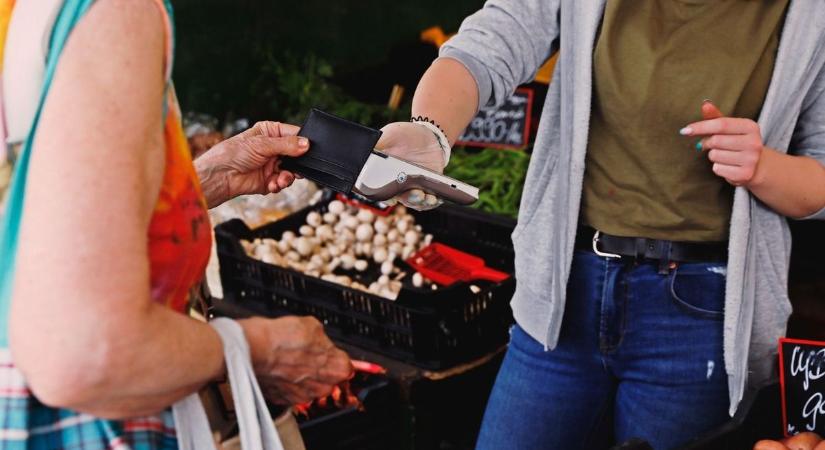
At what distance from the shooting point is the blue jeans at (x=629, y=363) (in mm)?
1956

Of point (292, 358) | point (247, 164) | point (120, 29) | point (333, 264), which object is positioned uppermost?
point (120, 29)

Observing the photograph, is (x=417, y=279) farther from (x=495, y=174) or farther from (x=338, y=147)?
(x=338, y=147)

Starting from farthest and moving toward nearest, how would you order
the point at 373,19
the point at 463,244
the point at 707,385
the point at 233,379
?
the point at 373,19
the point at 463,244
the point at 707,385
the point at 233,379

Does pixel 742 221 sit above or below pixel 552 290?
above

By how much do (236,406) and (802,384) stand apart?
1224 millimetres

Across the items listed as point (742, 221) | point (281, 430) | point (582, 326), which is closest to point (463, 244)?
point (582, 326)

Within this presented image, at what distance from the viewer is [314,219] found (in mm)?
3596

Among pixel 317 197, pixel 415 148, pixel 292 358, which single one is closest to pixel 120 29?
pixel 292 358

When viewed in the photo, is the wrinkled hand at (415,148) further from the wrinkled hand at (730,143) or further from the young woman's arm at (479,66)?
the wrinkled hand at (730,143)

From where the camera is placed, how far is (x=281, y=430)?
141 cm

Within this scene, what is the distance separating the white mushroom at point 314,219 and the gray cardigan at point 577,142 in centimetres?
163

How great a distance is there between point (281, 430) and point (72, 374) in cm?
43

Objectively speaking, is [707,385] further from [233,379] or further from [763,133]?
[233,379]

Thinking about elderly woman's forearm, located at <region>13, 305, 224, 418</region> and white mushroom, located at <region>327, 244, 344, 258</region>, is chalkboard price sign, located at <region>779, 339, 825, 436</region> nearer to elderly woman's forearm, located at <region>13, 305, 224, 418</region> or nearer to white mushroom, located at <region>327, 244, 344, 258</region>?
elderly woman's forearm, located at <region>13, 305, 224, 418</region>
